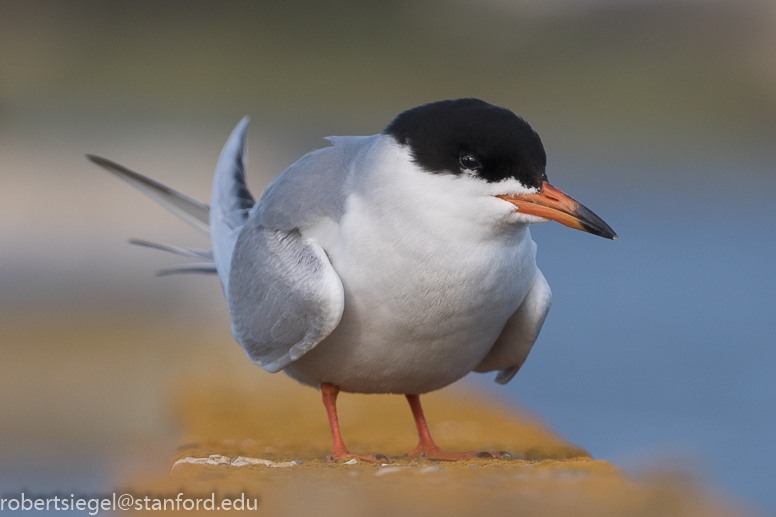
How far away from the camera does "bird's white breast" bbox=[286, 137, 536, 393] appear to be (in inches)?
121

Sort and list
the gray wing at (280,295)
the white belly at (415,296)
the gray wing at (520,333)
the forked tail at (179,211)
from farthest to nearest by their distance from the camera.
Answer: the forked tail at (179,211)
the gray wing at (520,333)
the gray wing at (280,295)
the white belly at (415,296)

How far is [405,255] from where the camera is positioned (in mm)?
3131

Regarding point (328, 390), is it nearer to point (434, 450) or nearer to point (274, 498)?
point (434, 450)

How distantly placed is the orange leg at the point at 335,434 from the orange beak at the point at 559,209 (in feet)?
3.73

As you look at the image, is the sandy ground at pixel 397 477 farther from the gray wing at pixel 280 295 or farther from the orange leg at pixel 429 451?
the gray wing at pixel 280 295

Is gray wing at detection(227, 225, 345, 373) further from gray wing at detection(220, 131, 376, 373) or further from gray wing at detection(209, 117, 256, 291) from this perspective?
gray wing at detection(209, 117, 256, 291)

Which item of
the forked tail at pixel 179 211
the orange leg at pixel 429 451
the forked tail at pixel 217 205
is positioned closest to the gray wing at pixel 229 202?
the forked tail at pixel 217 205

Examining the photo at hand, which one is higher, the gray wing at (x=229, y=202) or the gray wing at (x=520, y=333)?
the gray wing at (x=229, y=202)

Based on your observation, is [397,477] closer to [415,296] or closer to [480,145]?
[415,296]

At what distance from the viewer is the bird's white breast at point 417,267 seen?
3.08 meters

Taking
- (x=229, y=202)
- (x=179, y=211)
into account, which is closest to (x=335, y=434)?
(x=229, y=202)

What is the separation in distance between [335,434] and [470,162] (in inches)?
51.3

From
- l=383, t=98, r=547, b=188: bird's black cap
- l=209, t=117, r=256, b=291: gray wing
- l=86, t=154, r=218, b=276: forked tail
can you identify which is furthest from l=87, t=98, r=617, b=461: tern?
l=86, t=154, r=218, b=276: forked tail

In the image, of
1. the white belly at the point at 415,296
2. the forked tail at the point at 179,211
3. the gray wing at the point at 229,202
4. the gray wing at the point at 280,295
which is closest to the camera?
the white belly at the point at 415,296
